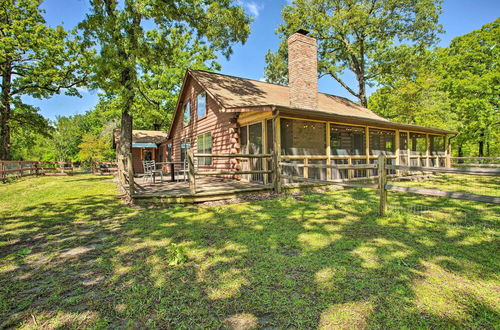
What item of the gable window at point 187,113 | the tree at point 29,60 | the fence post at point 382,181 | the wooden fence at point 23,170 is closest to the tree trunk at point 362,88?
the gable window at point 187,113

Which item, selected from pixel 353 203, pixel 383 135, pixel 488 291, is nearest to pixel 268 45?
pixel 383 135

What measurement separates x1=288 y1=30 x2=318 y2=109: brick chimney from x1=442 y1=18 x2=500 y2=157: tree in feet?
53.9

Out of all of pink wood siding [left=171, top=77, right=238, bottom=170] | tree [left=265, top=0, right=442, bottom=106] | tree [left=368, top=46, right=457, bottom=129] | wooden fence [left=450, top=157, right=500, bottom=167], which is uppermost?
tree [left=265, top=0, right=442, bottom=106]

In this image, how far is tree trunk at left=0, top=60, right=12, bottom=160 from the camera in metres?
16.7

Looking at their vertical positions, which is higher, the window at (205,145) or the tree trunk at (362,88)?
the tree trunk at (362,88)

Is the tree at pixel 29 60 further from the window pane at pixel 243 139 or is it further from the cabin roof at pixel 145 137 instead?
the window pane at pixel 243 139

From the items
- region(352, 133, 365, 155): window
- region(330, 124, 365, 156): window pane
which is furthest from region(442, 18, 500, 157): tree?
region(330, 124, 365, 156): window pane

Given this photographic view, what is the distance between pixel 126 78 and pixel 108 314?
356 inches

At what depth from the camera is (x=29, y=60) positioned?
674 inches

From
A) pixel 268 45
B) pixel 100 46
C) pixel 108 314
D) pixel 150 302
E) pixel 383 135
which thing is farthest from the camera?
pixel 268 45

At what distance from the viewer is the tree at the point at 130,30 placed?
26.7 ft

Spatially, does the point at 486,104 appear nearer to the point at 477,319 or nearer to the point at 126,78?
the point at 477,319

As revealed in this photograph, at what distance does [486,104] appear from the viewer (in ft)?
62.0

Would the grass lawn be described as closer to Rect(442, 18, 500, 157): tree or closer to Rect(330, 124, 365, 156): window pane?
Rect(330, 124, 365, 156): window pane
